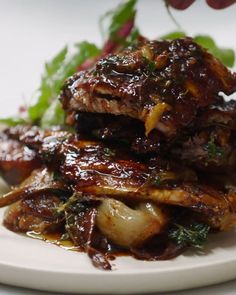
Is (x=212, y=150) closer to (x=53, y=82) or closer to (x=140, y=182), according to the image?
(x=140, y=182)

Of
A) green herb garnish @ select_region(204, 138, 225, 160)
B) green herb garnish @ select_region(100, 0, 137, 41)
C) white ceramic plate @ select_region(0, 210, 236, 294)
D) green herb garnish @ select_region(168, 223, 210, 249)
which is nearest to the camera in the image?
white ceramic plate @ select_region(0, 210, 236, 294)

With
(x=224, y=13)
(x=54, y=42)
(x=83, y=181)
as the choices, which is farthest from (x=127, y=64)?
(x=224, y=13)

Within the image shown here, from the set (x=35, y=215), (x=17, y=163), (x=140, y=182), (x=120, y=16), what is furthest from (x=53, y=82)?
(x=140, y=182)

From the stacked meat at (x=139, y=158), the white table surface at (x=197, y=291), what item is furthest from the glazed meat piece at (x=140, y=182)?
the white table surface at (x=197, y=291)

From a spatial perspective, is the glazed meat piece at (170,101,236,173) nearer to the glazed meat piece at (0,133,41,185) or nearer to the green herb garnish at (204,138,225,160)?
the green herb garnish at (204,138,225,160)

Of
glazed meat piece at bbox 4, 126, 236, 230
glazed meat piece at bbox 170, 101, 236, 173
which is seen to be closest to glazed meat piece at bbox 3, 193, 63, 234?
glazed meat piece at bbox 4, 126, 236, 230

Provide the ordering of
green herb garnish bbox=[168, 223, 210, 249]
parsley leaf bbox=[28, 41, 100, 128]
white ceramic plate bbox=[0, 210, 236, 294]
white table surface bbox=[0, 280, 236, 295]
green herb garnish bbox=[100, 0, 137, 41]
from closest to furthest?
white ceramic plate bbox=[0, 210, 236, 294], white table surface bbox=[0, 280, 236, 295], green herb garnish bbox=[168, 223, 210, 249], parsley leaf bbox=[28, 41, 100, 128], green herb garnish bbox=[100, 0, 137, 41]

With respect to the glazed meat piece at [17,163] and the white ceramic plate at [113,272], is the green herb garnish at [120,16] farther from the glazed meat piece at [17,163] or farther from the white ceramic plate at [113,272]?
the white ceramic plate at [113,272]
